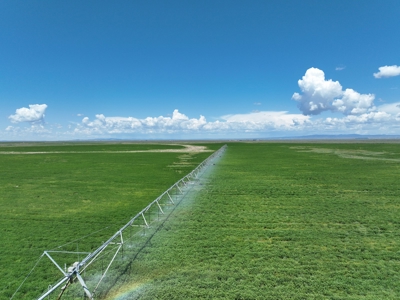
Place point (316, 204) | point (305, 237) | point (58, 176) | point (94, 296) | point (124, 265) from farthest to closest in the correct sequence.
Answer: point (58, 176)
point (316, 204)
point (305, 237)
point (124, 265)
point (94, 296)

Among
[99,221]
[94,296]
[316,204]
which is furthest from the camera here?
[316,204]

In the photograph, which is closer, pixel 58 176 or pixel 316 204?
pixel 316 204

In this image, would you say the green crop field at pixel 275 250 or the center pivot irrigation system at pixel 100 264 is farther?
the green crop field at pixel 275 250

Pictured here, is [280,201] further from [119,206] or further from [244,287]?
[119,206]

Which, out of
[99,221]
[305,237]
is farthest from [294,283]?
[99,221]

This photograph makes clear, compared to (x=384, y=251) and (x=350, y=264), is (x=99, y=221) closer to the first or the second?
(x=350, y=264)

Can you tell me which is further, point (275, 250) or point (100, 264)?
point (275, 250)

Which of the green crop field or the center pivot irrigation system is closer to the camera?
the center pivot irrigation system
